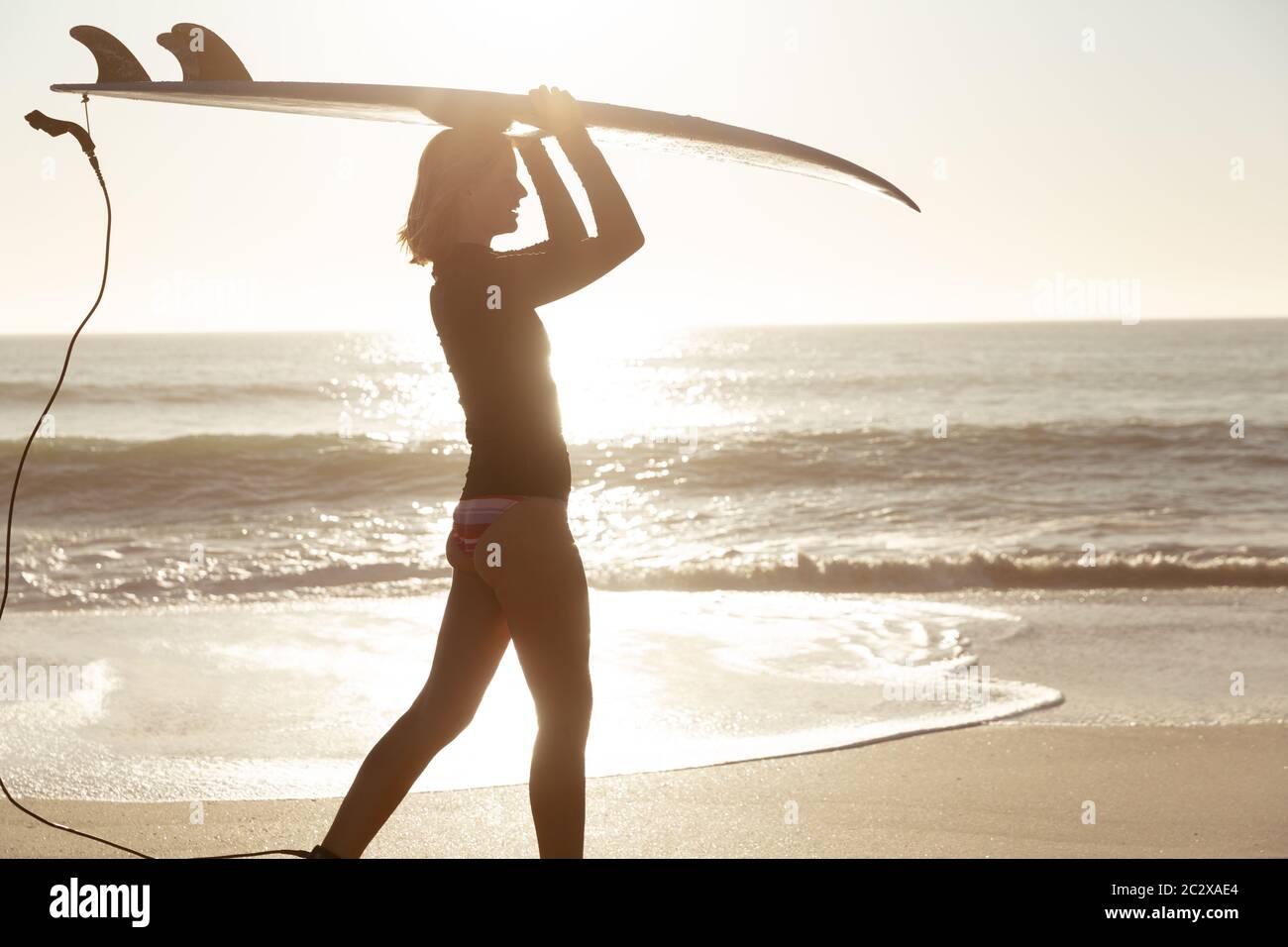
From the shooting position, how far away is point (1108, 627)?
7.64 m

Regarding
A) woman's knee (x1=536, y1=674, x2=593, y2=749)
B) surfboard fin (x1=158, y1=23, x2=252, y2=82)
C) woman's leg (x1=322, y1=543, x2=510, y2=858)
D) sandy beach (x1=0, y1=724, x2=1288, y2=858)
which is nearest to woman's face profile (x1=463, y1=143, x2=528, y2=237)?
woman's leg (x1=322, y1=543, x2=510, y2=858)

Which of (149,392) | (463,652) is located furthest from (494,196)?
(149,392)

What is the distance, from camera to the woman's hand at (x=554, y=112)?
8.56 feet

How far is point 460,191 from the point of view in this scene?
259 centimetres

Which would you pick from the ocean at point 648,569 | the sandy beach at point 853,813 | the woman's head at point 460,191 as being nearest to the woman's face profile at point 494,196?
the woman's head at point 460,191

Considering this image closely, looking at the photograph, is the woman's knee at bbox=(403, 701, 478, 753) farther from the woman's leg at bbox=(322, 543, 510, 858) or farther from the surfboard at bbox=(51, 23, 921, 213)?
the surfboard at bbox=(51, 23, 921, 213)

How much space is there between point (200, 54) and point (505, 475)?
135 centimetres

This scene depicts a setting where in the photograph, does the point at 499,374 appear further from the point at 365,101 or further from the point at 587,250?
the point at 365,101

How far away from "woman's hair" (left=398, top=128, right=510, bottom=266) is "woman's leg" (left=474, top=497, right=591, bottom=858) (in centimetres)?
58

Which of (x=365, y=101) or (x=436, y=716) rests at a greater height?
(x=365, y=101)

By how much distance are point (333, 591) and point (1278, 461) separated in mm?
15049
